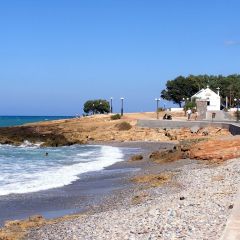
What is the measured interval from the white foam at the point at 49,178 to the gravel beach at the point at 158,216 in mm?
3979

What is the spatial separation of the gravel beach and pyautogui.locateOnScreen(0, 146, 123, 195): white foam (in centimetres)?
398

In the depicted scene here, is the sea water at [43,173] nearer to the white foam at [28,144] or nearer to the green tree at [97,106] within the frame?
the white foam at [28,144]

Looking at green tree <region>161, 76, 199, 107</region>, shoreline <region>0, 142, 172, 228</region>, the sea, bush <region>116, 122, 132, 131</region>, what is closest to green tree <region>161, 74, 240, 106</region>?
green tree <region>161, 76, 199, 107</region>

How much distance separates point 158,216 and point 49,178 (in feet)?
41.6

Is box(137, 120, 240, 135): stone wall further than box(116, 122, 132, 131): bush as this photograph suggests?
No

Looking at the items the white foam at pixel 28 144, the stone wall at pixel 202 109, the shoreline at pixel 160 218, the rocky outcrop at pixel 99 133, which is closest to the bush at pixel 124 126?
the rocky outcrop at pixel 99 133

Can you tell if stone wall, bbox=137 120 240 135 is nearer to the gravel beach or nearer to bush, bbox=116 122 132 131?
bush, bbox=116 122 132 131

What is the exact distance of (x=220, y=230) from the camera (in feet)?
31.8

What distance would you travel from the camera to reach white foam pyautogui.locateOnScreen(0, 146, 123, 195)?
805 inches

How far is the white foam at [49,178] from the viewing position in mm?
20453

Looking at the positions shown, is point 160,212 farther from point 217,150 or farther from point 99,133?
point 99,133

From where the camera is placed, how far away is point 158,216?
11.8 meters

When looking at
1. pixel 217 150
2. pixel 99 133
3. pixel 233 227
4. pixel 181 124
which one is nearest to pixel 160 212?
pixel 233 227

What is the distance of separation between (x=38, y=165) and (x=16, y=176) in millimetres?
5907
